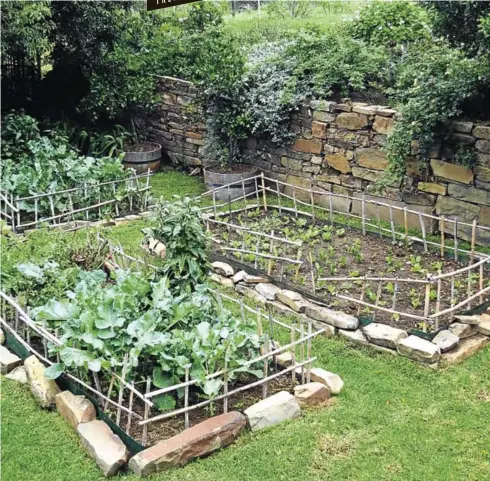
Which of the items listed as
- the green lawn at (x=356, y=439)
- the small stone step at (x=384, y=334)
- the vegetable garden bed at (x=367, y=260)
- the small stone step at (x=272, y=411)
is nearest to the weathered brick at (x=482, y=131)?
the vegetable garden bed at (x=367, y=260)

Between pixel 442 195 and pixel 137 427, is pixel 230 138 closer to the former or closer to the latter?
pixel 442 195

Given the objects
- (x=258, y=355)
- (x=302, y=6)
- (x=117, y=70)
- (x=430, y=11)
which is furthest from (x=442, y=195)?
(x=302, y=6)

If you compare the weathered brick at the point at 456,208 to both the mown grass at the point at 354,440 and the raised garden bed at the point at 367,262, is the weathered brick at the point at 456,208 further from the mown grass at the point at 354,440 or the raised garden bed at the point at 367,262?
the mown grass at the point at 354,440

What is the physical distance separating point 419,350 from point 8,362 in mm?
2869

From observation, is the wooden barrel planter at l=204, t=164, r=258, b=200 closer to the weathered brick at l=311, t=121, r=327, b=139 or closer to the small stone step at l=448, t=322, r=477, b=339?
the weathered brick at l=311, t=121, r=327, b=139

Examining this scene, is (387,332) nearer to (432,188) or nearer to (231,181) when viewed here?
(432,188)

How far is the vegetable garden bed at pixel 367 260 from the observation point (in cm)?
538

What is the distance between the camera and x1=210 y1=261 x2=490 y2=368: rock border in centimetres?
487

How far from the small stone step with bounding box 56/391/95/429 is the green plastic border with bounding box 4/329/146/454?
52mm

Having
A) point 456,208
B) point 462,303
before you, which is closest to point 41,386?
point 462,303

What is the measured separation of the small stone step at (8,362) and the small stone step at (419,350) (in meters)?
2.71

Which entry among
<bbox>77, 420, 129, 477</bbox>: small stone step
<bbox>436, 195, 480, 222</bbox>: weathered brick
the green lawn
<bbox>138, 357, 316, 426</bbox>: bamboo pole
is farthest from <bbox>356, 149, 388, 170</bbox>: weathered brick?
<bbox>77, 420, 129, 477</bbox>: small stone step

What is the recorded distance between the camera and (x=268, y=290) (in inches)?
231

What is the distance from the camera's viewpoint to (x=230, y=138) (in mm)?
8953
